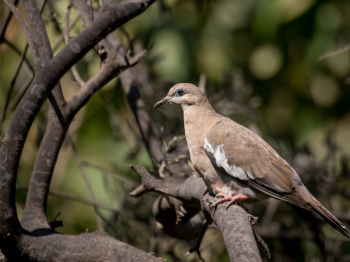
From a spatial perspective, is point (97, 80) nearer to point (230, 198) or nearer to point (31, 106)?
point (31, 106)

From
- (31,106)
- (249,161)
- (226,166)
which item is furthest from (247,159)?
(31,106)

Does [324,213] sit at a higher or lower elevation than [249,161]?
lower

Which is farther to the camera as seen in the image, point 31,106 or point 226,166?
point 226,166

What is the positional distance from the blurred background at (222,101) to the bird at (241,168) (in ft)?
4.83

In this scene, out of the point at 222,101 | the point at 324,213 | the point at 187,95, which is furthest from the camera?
the point at 222,101

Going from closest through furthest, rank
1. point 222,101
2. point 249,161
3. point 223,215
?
point 223,215 < point 249,161 < point 222,101

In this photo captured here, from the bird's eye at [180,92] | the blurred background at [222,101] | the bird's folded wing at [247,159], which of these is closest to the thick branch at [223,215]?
A: the bird's folded wing at [247,159]

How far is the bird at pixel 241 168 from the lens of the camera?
2854 mm

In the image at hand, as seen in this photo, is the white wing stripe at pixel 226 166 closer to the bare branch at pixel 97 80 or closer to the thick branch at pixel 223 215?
the thick branch at pixel 223 215

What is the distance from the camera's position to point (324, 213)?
106 inches

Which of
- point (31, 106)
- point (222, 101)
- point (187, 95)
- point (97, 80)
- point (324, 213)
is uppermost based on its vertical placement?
point (97, 80)

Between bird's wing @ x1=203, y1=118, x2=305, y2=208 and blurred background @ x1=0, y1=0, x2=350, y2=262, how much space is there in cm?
148

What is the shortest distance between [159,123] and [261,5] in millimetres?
2731

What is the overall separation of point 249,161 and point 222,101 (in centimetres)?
172
